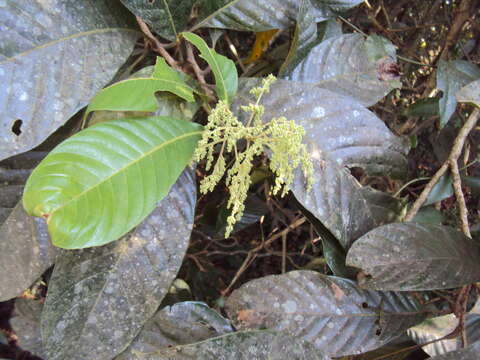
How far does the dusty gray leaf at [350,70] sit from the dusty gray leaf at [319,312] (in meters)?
0.44

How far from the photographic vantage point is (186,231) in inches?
34.4

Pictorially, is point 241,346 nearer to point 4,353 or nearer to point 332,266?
point 332,266

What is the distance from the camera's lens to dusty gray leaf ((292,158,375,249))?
2.85 feet

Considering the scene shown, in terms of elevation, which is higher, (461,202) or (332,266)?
(461,202)

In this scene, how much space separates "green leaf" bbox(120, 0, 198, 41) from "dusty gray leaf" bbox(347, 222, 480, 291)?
601 millimetres

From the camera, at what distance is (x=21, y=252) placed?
35.2 inches

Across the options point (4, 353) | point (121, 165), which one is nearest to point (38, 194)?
point (121, 165)

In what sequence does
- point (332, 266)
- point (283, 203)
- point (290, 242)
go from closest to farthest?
point (332, 266) → point (283, 203) → point (290, 242)

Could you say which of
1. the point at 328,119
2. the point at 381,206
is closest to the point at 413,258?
the point at 381,206

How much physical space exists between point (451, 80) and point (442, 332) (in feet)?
2.05

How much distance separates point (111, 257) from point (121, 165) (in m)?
0.24

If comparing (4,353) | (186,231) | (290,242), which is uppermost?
(186,231)

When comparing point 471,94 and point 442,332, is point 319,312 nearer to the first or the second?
point 442,332

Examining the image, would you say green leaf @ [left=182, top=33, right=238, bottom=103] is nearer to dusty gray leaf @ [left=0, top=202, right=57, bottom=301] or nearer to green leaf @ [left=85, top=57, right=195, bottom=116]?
green leaf @ [left=85, top=57, right=195, bottom=116]
